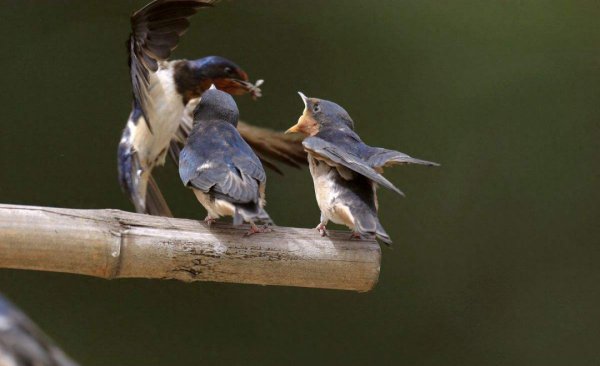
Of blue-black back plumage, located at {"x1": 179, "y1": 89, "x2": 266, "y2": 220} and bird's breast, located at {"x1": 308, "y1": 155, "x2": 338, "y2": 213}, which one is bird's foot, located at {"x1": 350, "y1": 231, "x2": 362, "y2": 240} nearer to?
bird's breast, located at {"x1": 308, "y1": 155, "x2": 338, "y2": 213}

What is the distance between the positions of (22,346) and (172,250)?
75cm

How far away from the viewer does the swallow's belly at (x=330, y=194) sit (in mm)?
1690

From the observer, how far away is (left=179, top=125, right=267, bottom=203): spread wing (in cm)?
158


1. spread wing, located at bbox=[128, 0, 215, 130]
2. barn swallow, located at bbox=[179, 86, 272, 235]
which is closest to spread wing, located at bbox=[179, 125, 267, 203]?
barn swallow, located at bbox=[179, 86, 272, 235]

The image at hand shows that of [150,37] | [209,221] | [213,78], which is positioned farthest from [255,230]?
[213,78]

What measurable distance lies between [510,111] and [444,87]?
0.23 m

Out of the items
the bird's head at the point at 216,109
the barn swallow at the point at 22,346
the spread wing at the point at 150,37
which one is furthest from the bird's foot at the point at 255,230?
the barn swallow at the point at 22,346

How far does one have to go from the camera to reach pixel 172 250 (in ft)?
5.24

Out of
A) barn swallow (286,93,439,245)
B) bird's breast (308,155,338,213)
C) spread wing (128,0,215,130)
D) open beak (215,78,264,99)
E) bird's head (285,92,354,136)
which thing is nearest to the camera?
barn swallow (286,93,439,245)

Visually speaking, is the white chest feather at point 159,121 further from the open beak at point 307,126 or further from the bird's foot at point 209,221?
the bird's foot at point 209,221

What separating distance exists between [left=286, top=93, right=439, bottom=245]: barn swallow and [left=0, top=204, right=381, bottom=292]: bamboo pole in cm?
5

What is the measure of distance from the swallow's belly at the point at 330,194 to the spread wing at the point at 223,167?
13cm

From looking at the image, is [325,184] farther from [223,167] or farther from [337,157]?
[223,167]

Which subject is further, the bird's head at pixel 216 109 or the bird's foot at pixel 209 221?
the bird's head at pixel 216 109
